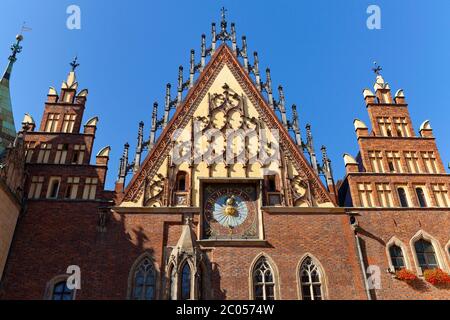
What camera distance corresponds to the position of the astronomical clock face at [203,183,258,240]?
14.8m

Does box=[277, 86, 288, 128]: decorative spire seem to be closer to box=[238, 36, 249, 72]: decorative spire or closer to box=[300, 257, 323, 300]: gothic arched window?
box=[238, 36, 249, 72]: decorative spire

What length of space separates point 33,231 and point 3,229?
1.03 metres

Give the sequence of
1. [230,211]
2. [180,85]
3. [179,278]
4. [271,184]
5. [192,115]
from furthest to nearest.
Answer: [180,85]
[192,115]
[271,184]
[230,211]
[179,278]

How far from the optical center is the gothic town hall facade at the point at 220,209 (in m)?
13.5

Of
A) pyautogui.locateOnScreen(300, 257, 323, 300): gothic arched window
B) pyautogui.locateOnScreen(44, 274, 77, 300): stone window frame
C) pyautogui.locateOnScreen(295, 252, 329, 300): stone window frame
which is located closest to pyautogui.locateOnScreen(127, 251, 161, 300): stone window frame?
pyautogui.locateOnScreen(44, 274, 77, 300): stone window frame

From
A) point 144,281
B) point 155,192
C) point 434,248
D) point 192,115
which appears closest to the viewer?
point 144,281

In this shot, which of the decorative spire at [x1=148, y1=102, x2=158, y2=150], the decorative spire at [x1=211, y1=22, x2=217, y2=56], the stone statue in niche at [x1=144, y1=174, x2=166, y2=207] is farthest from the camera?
the decorative spire at [x1=211, y1=22, x2=217, y2=56]

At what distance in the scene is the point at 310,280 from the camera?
45.5 feet

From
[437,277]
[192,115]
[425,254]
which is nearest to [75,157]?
[192,115]

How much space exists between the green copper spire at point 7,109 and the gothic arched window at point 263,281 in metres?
9.71

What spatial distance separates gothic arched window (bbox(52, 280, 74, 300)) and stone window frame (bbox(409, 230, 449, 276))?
37.1 feet

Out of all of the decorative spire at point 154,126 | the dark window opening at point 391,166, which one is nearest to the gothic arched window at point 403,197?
the dark window opening at point 391,166

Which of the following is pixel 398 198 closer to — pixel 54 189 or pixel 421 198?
pixel 421 198

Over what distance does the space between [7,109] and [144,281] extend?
351 inches
